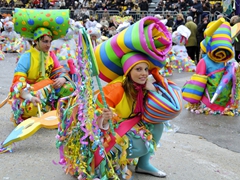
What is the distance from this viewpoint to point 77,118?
3.06 metres

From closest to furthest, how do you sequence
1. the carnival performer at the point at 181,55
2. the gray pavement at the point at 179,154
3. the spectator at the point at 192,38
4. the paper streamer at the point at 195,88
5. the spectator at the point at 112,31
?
the gray pavement at the point at 179,154
the paper streamer at the point at 195,88
the carnival performer at the point at 181,55
the spectator at the point at 192,38
the spectator at the point at 112,31

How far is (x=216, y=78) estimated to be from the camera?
6.27 metres

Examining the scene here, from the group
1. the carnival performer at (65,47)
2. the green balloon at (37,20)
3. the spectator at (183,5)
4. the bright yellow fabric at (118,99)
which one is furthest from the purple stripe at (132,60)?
the spectator at (183,5)

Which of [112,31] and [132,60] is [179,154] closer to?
[132,60]

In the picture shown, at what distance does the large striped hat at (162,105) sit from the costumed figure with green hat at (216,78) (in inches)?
120

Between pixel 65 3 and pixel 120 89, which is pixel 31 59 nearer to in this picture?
pixel 120 89

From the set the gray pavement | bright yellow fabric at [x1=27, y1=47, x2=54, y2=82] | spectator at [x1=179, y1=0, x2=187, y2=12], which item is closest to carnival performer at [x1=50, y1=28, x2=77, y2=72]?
the gray pavement

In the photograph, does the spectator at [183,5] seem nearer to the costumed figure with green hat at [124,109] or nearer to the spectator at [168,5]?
the spectator at [168,5]

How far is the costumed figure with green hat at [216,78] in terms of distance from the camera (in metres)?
6.05

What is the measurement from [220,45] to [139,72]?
3.20m

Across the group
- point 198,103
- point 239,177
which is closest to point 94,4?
point 198,103

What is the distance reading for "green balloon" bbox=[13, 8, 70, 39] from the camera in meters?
4.56

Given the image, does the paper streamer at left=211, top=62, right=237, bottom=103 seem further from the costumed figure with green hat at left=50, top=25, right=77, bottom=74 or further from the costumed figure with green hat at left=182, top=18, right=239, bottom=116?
the costumed figure with green hat at left=50, top=25, right=77, bottom=74

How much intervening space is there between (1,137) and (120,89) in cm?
209
